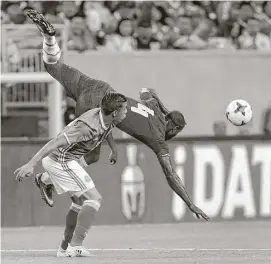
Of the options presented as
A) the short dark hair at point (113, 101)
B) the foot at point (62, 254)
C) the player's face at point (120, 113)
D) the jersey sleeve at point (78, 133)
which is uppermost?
the short dark hair at point (113, 101)

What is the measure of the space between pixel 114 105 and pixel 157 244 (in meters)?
3.17

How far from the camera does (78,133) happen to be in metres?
10.3

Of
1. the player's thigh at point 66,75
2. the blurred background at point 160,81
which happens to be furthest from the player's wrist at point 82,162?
the blurred background at point 160,81

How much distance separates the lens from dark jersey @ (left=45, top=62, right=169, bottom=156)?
11.3 metres

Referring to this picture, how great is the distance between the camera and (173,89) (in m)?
16.8

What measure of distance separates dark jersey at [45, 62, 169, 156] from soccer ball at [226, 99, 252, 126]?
1084 millimetres

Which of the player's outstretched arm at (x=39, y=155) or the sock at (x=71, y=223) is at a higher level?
the player's outstretched arm at (x=39, y=155)

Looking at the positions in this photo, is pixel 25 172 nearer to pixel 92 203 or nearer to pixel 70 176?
pixel 70 176

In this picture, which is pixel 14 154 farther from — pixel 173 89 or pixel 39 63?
pixel 173 89

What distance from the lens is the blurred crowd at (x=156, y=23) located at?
17062 millimetres

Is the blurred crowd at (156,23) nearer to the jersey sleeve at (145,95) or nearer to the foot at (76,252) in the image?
the jersey sleeve at (145,95)

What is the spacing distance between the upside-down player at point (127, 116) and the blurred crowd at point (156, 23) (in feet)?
16.5

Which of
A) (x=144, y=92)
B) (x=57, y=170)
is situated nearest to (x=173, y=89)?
(x=144, y=92)

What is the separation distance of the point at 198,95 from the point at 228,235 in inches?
141
